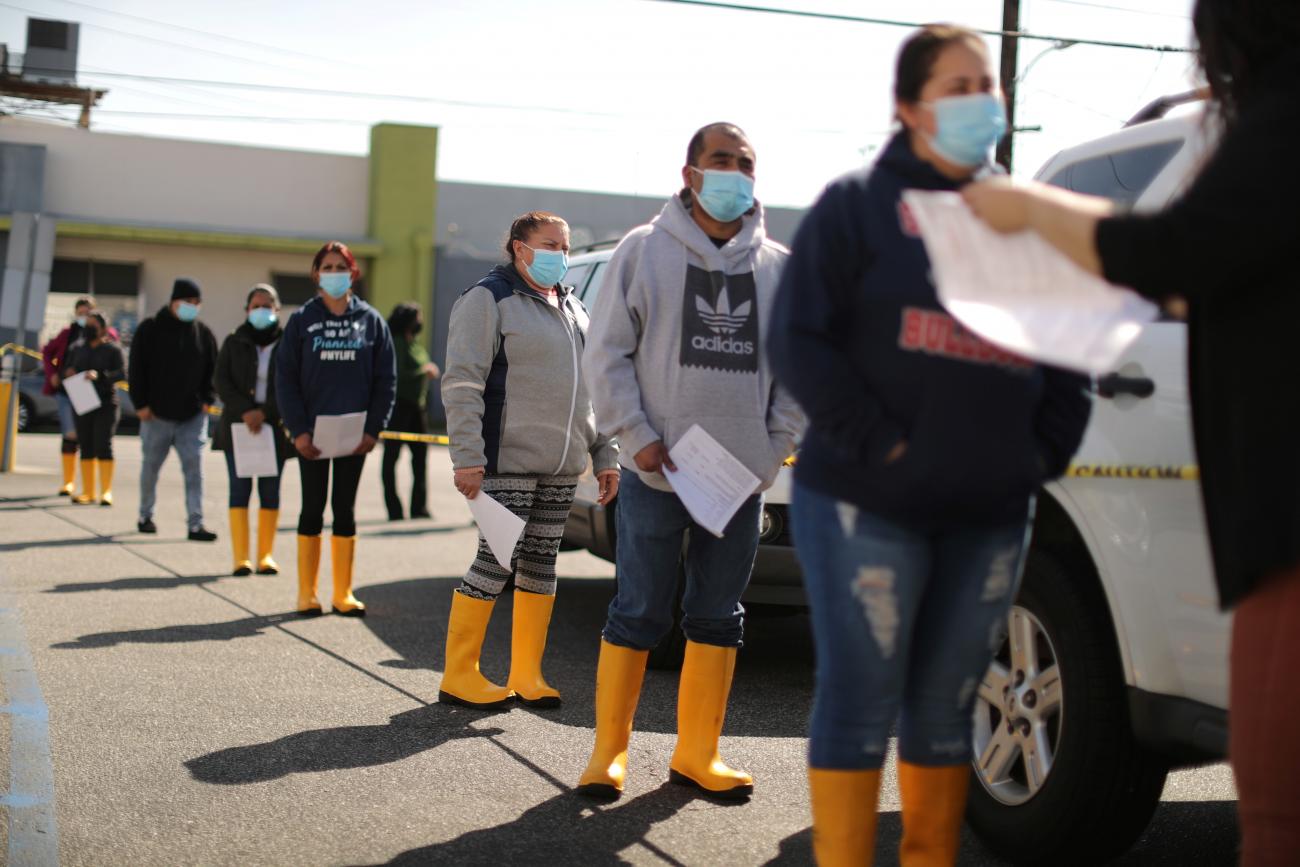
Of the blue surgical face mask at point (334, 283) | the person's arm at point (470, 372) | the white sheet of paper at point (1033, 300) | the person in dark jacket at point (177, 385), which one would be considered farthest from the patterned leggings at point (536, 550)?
the person in dark jacket at point (177, 385)

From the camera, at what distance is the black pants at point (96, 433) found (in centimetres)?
1389

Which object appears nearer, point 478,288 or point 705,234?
point 705,234

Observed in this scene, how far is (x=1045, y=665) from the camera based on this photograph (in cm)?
398

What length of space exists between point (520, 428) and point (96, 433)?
9328mm

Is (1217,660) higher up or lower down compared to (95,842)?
higher up

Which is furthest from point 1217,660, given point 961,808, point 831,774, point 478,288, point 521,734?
point 478,288

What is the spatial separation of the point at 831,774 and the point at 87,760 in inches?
115

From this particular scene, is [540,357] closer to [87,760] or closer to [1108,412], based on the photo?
[87,760]

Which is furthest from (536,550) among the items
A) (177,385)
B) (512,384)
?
(177,385)

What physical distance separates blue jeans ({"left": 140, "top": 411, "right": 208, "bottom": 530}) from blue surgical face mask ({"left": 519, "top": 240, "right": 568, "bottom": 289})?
628 centimetres

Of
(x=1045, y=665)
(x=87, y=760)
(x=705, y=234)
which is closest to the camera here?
(x=1045, y=665)

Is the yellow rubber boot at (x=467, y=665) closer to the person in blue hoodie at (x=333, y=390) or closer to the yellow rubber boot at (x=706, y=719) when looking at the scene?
the yellow rubber boot at (x=706, y=719)

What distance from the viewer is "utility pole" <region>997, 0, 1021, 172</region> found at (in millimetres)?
16953

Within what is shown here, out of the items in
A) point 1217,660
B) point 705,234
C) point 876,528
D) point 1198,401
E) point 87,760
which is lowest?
point 87,760
